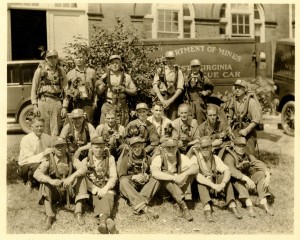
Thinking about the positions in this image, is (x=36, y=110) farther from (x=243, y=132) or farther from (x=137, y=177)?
(x=243, y=132)

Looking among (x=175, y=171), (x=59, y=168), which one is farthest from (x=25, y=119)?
(x=175, y=171)

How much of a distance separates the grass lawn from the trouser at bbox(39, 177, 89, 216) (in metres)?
0.16

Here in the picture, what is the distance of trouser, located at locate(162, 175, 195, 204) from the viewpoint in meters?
5.09

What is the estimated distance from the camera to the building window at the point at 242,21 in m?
10.8

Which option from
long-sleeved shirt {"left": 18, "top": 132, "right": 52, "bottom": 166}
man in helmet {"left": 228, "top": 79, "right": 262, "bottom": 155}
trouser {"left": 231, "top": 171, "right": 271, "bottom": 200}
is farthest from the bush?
trouser {"left": 231, "top": 171, "right": 271, "bottom": 200}

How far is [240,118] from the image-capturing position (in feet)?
20.3

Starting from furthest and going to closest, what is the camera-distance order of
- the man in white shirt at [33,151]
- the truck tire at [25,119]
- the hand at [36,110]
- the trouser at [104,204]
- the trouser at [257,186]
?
the truck tire at [25,119]
the hand at [36,110]
the man in white shirt at [33,151]
the trouser at [257,186]
the trouser at [104,204]

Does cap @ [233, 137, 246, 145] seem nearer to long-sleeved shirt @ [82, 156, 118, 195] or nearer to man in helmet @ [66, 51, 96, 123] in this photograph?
long-sleeved shirt @ [82, 156, 118, 195]

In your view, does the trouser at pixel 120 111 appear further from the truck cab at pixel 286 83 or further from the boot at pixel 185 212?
the truck cab at pixel 286 83

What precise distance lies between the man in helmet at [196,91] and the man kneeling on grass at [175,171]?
1.36 metres

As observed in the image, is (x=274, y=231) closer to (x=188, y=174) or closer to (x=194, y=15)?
(x=188, y=174)

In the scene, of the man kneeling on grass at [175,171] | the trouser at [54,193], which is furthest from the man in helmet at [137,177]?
the trouser at [54,193]

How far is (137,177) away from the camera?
5.25 m

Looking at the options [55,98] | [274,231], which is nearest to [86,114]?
[55,98]
